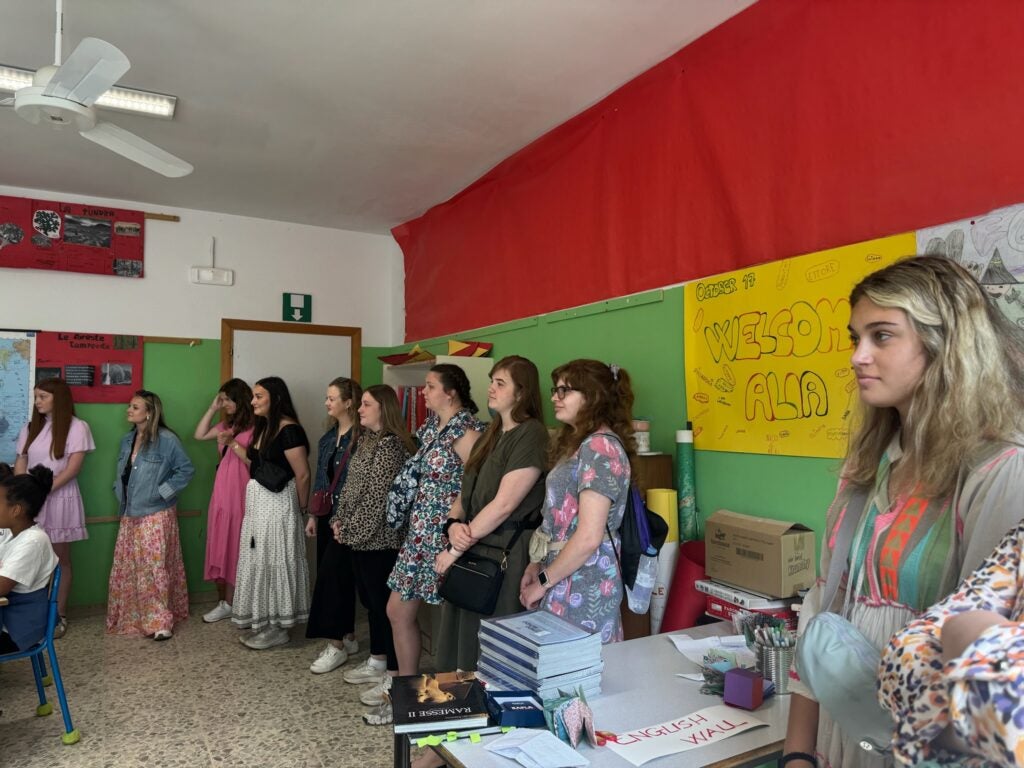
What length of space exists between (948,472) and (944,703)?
0.39m

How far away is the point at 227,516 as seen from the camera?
4.56 metres

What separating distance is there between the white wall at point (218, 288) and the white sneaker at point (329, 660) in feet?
8.71

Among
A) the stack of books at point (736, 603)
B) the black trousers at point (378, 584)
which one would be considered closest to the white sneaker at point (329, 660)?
the black trousers at point (378, 584)

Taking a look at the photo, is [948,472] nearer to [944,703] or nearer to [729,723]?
[944,703]

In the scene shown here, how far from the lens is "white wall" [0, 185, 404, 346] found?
4.64 metres

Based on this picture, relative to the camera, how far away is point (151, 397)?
4574mm

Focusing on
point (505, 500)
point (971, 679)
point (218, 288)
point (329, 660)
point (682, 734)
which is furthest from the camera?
point (218, 288)

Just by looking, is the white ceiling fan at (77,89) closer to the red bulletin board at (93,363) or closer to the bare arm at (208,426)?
the bare arm at (208,426)

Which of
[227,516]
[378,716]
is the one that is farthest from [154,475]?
[378,716]

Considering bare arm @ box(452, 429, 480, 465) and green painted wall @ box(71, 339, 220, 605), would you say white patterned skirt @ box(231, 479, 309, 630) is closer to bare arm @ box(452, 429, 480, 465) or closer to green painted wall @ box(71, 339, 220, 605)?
green painted wall @ box(71, 339, 220, 605)

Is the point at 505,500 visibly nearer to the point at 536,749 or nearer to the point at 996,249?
the point at 536,749

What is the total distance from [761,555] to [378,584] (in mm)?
1966

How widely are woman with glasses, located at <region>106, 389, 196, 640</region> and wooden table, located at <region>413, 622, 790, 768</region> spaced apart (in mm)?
3497

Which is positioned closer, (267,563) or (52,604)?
(52,604)
